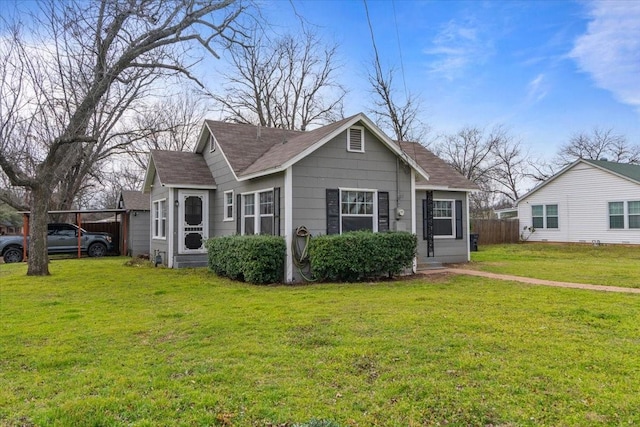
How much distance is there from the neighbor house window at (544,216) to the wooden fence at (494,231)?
1.14 metres

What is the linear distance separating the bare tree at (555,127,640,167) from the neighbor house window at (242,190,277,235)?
33587mm

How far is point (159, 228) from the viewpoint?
15.7 m

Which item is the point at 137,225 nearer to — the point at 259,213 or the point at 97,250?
the point at 97,250

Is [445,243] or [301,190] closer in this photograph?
[301,190]

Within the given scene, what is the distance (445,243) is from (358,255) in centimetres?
546

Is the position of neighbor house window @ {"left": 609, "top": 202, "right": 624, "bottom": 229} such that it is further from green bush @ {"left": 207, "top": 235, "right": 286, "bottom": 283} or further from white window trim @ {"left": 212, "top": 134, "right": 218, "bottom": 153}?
white window trim @ {"left": 212, "top": 134, "right": 218, "bottom": 153}

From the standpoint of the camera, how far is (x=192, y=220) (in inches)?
571

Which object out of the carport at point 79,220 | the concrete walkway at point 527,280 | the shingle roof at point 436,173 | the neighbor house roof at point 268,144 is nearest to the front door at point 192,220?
the neighbor house roof at point 268,144

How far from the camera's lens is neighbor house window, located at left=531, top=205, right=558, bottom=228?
23.0 metres

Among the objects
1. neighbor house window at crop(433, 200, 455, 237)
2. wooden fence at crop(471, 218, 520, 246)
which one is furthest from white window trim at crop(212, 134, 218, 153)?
wooden fence at crop(471, 218, 520, 246)

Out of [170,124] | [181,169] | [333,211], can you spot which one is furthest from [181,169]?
[170,124]

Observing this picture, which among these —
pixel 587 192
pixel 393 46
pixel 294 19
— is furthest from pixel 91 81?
pixel 587 192

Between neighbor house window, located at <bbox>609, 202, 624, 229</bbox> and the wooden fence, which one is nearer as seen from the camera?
neighbor house window, located at <bbox>609, 202, 624, 229</bbox>

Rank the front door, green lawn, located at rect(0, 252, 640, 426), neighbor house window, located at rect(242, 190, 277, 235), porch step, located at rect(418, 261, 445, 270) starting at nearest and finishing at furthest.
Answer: green lawn, located at rect(0, 252, 640, 426) < neighbor house window, located at rect(242, 190, 277, 235) < porch step, located at rect(418, 261, 445, 270) < the front door
